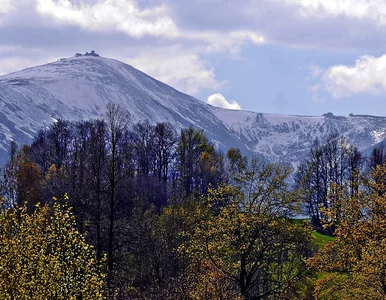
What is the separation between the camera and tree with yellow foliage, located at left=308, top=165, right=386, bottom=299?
34594 mm

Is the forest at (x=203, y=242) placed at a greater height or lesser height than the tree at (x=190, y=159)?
lesser

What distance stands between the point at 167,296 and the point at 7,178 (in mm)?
55692

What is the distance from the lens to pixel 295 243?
131 feet

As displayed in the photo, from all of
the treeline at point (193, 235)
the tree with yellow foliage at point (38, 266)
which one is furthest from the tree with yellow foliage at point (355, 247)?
the tree with yellow foliage at point (38, 266)

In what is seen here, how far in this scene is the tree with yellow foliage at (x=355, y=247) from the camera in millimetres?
34594

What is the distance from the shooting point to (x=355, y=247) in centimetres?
3812

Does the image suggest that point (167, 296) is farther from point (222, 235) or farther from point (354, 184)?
point (354, 184)

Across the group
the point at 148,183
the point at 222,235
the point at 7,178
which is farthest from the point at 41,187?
the point at 222,235

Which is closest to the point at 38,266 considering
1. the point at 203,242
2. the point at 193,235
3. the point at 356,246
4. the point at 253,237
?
the point at 203,242

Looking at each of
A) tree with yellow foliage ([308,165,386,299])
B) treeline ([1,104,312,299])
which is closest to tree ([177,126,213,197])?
treeline ([1,104,312,299])

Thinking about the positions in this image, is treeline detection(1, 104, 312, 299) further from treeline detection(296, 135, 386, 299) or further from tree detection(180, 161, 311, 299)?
treeline detection(296, 135, 386, 299)

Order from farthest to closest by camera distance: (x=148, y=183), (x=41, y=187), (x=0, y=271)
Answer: (x=148, y=183), (x=41, y=187), (x=0, y=271)

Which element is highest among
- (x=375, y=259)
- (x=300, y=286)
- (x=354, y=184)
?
(x=354, y=184)

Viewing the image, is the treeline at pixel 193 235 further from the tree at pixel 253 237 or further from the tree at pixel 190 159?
the tree at pixel 190 159
